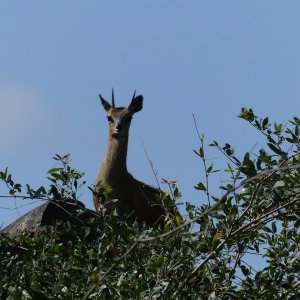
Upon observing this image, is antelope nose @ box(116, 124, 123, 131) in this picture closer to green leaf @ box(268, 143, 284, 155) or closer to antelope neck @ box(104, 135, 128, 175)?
antelope neck @ box(104, 135, 128, 175)

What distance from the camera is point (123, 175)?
1323cm

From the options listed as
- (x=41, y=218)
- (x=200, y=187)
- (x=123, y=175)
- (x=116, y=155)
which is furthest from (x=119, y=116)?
(x=200, y=187)

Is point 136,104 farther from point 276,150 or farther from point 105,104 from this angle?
point 276,150

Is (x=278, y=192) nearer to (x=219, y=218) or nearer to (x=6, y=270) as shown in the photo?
(x=219, y=218)

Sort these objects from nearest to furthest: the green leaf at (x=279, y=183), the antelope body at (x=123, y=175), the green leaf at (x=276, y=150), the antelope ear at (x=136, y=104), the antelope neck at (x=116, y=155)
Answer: the green leaf at (x=279, y=183), the green leaf at (x=276, y=150), the antelope body at (x=123, y=175), the antelope neck at (x=116, y=155), the antelope ear at (x=136, y=104)

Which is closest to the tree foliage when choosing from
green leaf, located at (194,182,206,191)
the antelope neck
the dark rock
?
green leaf, located at (194,182,206,191)

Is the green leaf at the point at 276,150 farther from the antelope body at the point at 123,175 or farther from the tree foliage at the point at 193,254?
the antelope body at the point at 123,175

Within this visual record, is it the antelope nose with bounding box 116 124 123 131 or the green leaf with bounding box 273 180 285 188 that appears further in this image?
the antelope nose with bounding box 116 124 123 131

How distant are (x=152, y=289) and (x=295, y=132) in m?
1.59

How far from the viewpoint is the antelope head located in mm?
13992

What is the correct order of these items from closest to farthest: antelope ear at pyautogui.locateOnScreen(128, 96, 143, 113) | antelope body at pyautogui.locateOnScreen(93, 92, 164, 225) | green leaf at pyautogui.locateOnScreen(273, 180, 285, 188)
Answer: green leaf at pyautogui.locateOnScreen(273, 180, 285, 188), antelope body at pyautogui.locateOnScreen(93, 92, 164, 225), antelope ear at pyautogui.locateOnScreen(128, 96, 143, 113)

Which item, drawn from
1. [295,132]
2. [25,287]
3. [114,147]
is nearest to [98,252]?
[25,287]

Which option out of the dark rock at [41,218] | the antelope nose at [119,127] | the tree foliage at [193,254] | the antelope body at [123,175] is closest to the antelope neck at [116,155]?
the antelope body at [123,175]

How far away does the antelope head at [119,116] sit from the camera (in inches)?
551
